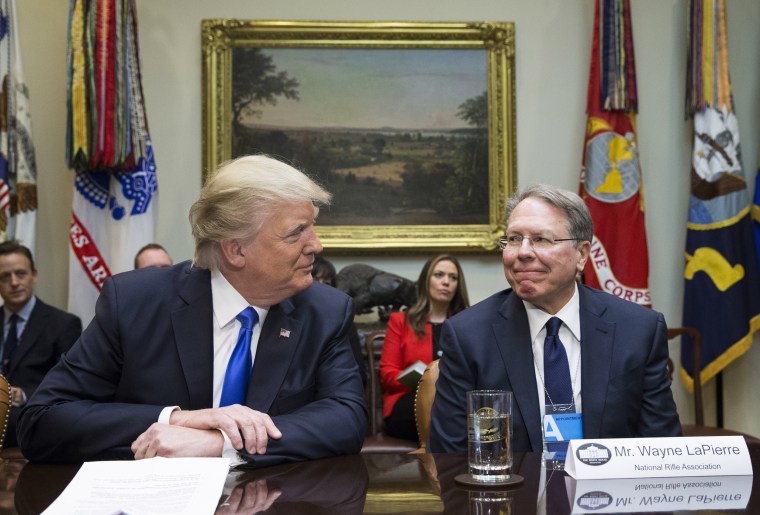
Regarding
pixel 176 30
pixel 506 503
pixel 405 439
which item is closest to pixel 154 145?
pixel 176 30

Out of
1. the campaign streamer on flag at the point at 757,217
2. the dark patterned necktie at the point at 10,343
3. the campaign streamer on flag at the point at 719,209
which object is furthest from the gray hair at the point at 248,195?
the campaign streamer on flag at the point at 757,217

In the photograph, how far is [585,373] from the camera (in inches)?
92.7

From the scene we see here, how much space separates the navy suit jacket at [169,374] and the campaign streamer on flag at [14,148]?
327 cm

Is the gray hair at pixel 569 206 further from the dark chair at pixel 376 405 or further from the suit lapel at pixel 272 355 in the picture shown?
the dark chair at pixel 376 405

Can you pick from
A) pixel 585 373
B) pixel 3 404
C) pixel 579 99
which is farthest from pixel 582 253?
pixel 579 99

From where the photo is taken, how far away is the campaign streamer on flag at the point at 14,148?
5117 mm

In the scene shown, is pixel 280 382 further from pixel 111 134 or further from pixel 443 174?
pixel 443 174

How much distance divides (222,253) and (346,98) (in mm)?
3955

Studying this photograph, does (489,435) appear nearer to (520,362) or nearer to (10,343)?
(520,362)

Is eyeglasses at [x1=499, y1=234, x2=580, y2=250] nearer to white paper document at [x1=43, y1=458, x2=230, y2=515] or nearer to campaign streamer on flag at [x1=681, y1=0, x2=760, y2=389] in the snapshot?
white paper document at [x1=43, y1=458, x2=230, y2=515]

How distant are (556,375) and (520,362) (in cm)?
10

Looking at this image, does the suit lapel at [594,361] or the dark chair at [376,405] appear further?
the dark chair at [376,405]

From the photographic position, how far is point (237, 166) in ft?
7.30

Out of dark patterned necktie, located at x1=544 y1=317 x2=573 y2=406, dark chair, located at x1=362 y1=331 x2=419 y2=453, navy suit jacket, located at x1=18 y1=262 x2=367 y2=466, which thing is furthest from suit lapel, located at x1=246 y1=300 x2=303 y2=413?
dark chair, located at x1=362 y1=331 x2=419 y2=453
